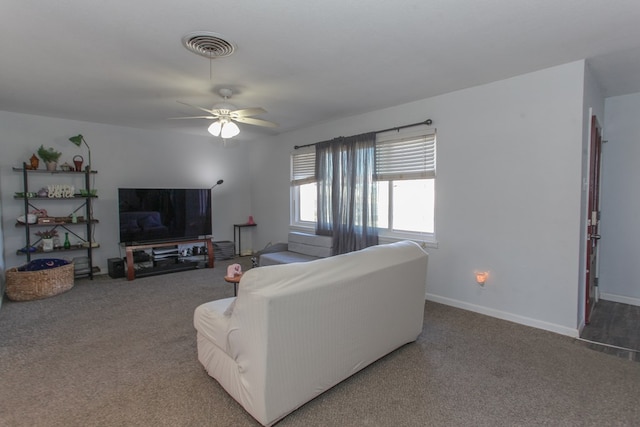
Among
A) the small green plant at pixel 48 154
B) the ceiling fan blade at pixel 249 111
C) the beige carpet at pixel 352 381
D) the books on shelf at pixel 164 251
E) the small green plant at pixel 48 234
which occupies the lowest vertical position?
the beige carpet at pixel 352 381

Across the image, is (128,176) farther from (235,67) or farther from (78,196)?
(235,67)

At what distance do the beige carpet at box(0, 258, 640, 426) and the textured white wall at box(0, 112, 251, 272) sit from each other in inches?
80.5

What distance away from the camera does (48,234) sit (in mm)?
4734

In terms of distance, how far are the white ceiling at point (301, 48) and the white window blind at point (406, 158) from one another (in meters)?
0.52

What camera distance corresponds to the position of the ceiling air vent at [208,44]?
2311 millimetres

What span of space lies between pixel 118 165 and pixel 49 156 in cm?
Result: 93

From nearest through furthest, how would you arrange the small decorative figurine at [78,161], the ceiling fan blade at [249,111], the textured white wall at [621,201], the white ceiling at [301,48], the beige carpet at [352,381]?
the beige carpet at [352,381] < the white ceiling at [301,48] < the ceiling fan blade at [249,111] < the textured white wall at [621,201] < the small decorative figurine at [78,161]

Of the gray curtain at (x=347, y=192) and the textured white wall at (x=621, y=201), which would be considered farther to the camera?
the gray curtain at (x=347, y=192)

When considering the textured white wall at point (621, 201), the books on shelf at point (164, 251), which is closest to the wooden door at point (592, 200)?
the textured white wall at point (621, 201)

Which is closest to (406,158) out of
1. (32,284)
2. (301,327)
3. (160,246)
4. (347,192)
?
(347,192)

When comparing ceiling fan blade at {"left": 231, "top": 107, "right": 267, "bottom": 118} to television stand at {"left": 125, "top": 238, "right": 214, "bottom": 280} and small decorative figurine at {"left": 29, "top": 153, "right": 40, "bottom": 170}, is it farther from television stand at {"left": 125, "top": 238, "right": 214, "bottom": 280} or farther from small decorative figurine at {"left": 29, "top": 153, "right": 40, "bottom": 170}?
small decorative figurine at {"left": 29, "top": 153, "right": 40, "bottom": 170}

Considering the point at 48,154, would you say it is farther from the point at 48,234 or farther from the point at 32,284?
the point at 32,284

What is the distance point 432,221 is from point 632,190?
2280mm

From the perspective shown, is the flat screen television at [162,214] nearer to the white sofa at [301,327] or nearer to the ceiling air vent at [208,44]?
the ceiling air vent at [208,44]
